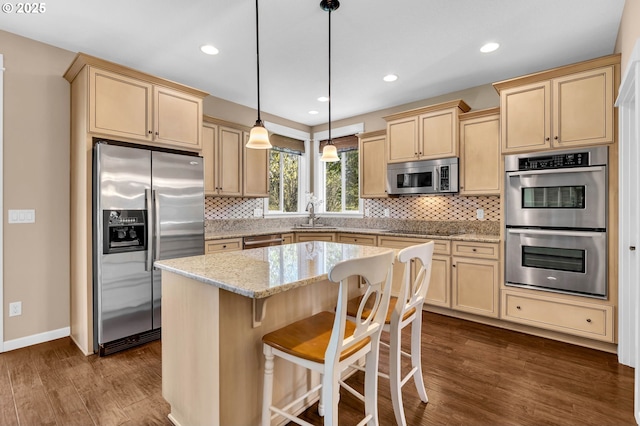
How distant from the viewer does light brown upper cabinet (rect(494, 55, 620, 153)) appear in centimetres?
272

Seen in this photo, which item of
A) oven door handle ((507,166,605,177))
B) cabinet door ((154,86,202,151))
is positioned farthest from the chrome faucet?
oven door handle ((507,166,605,177))

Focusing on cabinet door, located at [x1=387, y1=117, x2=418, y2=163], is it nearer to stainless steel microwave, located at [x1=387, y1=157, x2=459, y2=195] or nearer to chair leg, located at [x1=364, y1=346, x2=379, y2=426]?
stainless steel microwave, located at [x1=387, y1=157, x2=459, y2=195]

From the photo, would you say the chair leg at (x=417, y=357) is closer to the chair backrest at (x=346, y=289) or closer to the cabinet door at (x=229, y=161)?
the chair backrest at (x=346, y=289)

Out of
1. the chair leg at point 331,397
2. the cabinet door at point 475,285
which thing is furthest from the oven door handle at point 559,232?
the chair leg at point 331,397

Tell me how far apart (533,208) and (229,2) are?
3181mm

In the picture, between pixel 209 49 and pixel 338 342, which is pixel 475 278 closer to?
pixel 338 342

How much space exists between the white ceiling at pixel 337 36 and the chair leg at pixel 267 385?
233 centimetres

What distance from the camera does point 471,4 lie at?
2348mm

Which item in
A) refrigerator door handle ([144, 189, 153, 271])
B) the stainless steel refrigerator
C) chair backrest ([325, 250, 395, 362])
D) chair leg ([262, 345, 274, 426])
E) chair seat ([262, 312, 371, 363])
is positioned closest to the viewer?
chair backrest ([325, 250, 395, 362])

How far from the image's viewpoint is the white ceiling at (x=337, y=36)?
7.82 ft

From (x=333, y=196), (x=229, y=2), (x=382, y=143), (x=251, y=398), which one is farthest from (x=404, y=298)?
(x=333, y=196)

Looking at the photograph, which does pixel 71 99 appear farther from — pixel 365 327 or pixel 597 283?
pixel 597 283

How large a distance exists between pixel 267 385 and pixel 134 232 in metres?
2.02

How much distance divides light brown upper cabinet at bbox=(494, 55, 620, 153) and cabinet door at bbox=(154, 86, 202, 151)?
3.16 m
